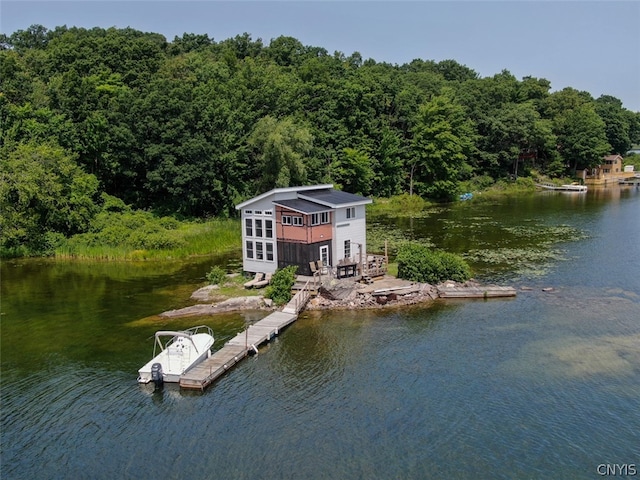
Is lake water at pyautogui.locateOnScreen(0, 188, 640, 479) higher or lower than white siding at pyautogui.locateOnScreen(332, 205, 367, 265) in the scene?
lower

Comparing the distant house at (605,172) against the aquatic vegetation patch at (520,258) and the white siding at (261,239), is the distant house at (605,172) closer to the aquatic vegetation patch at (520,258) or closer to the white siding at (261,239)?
the aquatic vegetation patch at (520,258)

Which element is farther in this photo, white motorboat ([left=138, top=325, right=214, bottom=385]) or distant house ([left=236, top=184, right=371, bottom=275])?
distant house ([left=236, top=184, right=371, bottom=275])

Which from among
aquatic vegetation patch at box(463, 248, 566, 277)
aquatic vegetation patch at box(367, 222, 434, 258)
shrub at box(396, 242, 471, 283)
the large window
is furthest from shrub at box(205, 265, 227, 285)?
aquatic vegetation patch at box(463, 248, 566, 277)

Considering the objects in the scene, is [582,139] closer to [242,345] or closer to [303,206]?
[303,206]

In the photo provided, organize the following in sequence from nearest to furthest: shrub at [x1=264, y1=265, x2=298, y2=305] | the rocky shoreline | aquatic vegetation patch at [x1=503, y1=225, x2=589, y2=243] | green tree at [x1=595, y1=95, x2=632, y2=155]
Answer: the rocky shoreline → shrub at [x1=264, y1=265, x2=298, y2=305] → aquatic vegetation patch at [x1=503, y1=225, x2=589, y2=243] → green tree at [x1=595, y1=95, x2=632, y2=155]

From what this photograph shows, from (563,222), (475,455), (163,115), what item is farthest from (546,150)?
(475,455)

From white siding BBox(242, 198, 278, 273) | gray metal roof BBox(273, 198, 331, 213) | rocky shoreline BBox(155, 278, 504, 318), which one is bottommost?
rocky shoreline BBox(155, 278, 504, 318)

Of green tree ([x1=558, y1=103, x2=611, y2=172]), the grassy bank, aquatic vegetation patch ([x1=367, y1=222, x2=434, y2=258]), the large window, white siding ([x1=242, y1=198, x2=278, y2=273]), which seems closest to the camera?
white siding ([x1=242, y1=198, x2=278, y2=273])

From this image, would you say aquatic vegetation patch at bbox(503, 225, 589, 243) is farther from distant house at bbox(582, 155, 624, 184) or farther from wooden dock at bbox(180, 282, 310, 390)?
distant house at bbox(582, 155, 624, 184)
